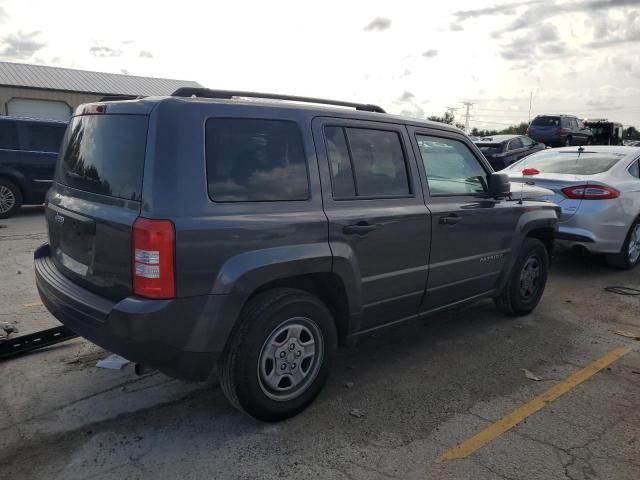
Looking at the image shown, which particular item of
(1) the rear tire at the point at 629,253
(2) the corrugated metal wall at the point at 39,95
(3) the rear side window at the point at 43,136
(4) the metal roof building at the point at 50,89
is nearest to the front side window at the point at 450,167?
(1) the rear tire at the point at 629,253

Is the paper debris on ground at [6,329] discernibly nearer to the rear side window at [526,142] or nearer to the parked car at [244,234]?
the parked car at [244,234]

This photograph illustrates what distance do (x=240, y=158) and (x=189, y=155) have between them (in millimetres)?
315

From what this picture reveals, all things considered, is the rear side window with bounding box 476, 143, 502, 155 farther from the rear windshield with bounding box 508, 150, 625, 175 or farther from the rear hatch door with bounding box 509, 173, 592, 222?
the rear hatch door with bounding box 509, 173, 592, 222

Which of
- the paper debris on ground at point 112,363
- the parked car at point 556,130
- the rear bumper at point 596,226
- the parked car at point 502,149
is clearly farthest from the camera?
the parked car at point 556,130

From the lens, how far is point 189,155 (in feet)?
9.34

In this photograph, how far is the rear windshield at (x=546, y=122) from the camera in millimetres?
24375

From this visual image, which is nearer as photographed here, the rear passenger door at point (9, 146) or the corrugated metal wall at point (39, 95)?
the rear passenger door at point (9, 146)

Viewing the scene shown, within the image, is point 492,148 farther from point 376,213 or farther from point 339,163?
point 339,163

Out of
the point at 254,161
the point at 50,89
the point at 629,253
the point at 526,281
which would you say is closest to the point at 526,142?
the point at 629,253

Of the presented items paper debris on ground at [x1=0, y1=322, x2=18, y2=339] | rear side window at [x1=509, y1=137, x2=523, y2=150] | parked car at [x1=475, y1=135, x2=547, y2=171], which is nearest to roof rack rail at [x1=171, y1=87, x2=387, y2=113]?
paper debris on ground at [x1=0, y1=322, x2=18, y2=339]

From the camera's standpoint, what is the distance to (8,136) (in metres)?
10.3

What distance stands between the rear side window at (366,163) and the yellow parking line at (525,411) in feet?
5.34

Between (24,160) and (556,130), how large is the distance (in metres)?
21.2

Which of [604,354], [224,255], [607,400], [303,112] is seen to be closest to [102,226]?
[224,255]
